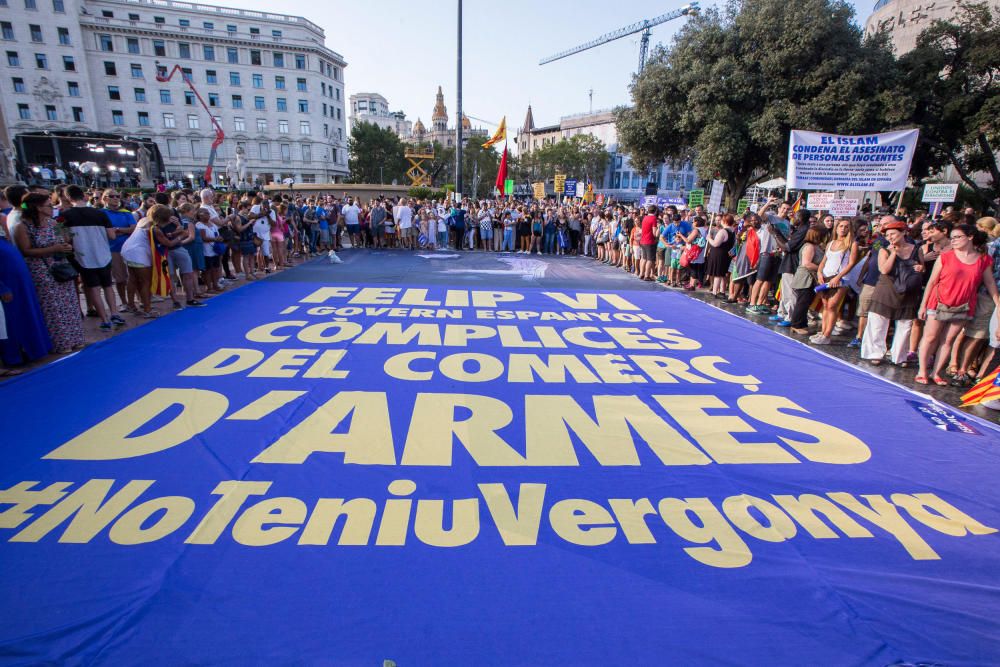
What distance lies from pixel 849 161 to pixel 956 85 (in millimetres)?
11139

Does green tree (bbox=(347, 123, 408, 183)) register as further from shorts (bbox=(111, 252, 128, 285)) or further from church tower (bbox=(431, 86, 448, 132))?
shorts (bbox=(111, 252, 128, 285))

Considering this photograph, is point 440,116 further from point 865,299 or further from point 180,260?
point 865,299

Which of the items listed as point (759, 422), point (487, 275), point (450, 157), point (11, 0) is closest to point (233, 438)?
point (759, 422)

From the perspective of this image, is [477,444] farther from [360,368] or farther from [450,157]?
[450,157]

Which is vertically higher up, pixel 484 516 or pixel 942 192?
pixel 942 192

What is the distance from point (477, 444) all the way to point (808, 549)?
215 centimetres

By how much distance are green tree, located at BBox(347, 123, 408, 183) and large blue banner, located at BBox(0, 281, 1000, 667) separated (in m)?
71.0

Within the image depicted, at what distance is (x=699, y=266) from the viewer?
10695 millimetres

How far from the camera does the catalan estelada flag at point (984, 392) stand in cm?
468

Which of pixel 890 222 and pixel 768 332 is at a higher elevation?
pixel 890 222

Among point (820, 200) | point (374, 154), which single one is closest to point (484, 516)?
point (820, 200)

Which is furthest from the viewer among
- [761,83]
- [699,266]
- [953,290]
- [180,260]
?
[761,83]

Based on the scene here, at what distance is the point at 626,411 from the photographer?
448cm

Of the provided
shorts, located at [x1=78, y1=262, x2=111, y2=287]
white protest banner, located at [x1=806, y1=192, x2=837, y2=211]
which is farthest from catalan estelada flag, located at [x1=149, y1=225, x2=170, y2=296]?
white protest banner, located at [x1=806, y1=192, x2=837, y2=211]
